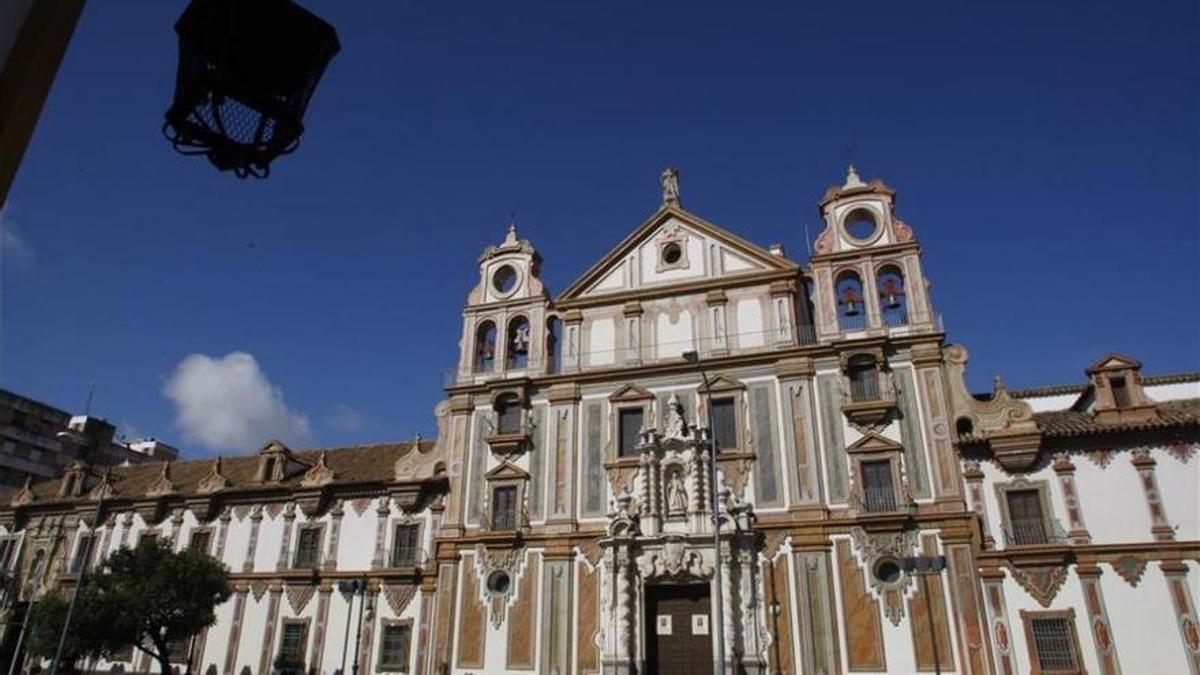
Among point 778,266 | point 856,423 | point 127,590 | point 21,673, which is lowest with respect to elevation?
point 21,673

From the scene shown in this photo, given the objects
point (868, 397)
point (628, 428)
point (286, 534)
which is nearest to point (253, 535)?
point (286, 534)

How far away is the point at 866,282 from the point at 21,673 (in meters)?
41.7

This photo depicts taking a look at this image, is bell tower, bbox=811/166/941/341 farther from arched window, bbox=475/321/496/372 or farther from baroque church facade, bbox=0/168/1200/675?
arched window, bbox=475/321/496/372

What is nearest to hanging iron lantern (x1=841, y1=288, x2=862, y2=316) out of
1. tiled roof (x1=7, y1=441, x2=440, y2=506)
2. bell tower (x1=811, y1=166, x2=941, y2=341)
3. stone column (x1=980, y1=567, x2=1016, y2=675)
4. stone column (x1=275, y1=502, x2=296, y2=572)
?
bell tower (x1=811, y1=166, x2=941, y2=341)

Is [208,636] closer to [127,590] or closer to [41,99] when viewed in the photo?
[127,590]

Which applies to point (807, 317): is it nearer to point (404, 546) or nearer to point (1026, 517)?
point (1026, 517)

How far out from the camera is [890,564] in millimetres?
25328

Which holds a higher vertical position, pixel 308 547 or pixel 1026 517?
pixel 308 547

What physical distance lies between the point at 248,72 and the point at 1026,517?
27.9m

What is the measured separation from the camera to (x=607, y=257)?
33875 millimetres

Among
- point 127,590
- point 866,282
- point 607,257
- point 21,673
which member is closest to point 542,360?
point 607,257

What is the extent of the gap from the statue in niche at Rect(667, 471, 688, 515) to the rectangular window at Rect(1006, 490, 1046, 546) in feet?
35.2

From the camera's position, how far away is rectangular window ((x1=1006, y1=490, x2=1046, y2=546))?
983 inches

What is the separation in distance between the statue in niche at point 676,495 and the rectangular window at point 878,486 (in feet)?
20.5
